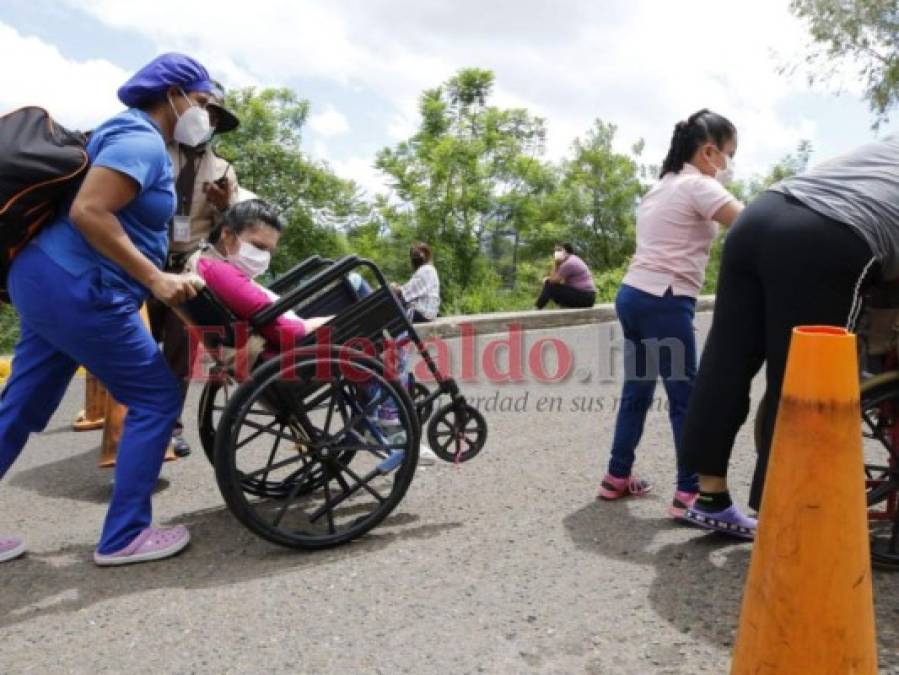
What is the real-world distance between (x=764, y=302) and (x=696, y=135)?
0.84 metres

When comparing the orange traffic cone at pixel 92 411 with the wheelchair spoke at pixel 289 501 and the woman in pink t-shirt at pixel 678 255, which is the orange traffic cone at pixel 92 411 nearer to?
the wheelchair spoke at pixel 289 501

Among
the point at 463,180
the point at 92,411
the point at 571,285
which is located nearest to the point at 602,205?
the point at 463,180

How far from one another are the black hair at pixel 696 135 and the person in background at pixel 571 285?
7.90 meters

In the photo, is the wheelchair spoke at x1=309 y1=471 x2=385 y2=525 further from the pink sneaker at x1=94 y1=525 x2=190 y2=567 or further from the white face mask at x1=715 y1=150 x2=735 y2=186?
the white face mask at x1=715 y1=150 x2=735 y2=186

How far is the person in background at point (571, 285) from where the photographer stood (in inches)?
438

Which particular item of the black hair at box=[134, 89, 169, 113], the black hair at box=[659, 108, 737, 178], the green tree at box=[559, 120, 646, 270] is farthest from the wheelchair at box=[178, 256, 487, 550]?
the green tree at box=[559, 120, 646, 270]

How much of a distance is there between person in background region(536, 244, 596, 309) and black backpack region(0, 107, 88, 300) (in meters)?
8.92

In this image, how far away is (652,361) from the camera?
10.7 feet

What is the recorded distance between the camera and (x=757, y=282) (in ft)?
8.63

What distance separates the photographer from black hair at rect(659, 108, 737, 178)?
314 cm

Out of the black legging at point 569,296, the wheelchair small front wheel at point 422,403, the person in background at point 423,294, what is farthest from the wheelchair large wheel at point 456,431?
the black legging at point 569,296

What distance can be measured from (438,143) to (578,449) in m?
20.8

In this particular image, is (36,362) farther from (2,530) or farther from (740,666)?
(740,666)

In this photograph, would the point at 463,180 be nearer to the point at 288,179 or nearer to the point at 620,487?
the point at 288,179
